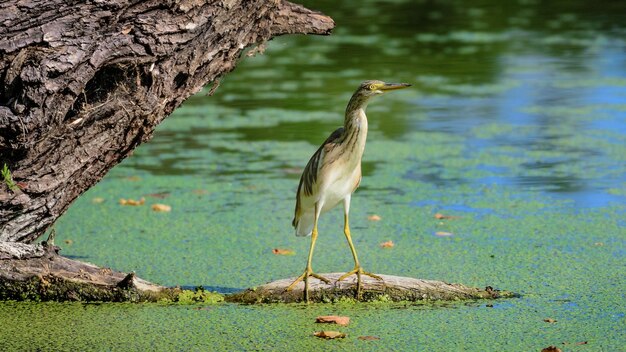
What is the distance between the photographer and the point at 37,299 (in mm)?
3766

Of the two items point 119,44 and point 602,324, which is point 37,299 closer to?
point 119,44

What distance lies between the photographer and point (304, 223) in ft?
13.9

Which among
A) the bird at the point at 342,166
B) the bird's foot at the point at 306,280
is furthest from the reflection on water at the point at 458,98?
the bird's foot at the point at 306,280

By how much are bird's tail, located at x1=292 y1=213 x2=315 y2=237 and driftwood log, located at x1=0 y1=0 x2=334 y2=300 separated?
68 cm

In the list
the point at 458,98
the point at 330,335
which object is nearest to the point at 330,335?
the point at 330,335

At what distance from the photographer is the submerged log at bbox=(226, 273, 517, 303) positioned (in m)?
3.78

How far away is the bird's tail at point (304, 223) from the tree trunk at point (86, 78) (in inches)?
26.1

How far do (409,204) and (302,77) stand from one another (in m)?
4.22

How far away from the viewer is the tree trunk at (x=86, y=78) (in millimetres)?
3465

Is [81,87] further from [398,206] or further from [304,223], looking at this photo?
[398,206]

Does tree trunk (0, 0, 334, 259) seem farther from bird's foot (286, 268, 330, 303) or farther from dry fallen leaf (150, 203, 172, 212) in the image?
dry fallen leaf (150, 203, 172, 212)

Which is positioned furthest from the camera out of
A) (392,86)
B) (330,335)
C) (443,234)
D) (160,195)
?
Result: (160,195)

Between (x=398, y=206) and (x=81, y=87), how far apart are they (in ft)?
7.47

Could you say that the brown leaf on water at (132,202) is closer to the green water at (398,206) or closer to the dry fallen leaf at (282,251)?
the green water at (398,206)
